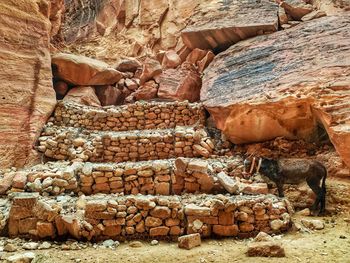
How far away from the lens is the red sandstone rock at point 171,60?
39.0ft

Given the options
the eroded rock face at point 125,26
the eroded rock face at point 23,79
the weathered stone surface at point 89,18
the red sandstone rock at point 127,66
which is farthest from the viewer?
the weathered stone surface at point 89,18

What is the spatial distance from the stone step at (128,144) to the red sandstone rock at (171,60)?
4282 millimetres

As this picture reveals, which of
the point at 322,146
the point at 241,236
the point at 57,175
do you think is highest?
the point at 322,146

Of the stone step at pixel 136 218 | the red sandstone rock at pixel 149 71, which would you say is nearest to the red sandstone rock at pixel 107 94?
the red sandstone rock at pixel 149 71

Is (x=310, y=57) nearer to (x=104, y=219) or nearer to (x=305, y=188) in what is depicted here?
(x=305, y=188)

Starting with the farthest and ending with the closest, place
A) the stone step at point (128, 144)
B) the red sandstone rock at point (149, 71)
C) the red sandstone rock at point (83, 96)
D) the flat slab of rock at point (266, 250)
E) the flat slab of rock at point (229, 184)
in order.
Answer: the red sandstone rock at point (149, 71) → the red sandstone rock at point (83, 96) → the stone step at point (128, 144) → the flat slab of rock at point (229, 184) → the flat slab of rock at point (266, 250)

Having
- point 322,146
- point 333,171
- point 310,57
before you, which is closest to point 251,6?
point 310,57

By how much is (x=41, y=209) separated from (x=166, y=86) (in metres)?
6.68

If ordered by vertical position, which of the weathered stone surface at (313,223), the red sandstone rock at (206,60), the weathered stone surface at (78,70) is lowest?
the weathered stone surface at (313,223)

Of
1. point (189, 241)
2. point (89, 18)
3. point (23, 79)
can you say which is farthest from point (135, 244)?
point (89, 18)

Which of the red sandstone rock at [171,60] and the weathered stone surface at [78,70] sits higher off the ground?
the red sandstone rock at [171,60]

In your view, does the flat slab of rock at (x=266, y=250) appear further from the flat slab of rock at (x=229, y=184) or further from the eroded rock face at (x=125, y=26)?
the eroded rock face at (x=125, y=26)

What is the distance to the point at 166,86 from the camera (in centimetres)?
1066

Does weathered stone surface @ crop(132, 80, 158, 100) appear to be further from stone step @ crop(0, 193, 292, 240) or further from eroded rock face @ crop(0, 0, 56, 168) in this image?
stone step @ crop(0, 193, 292, 240)
